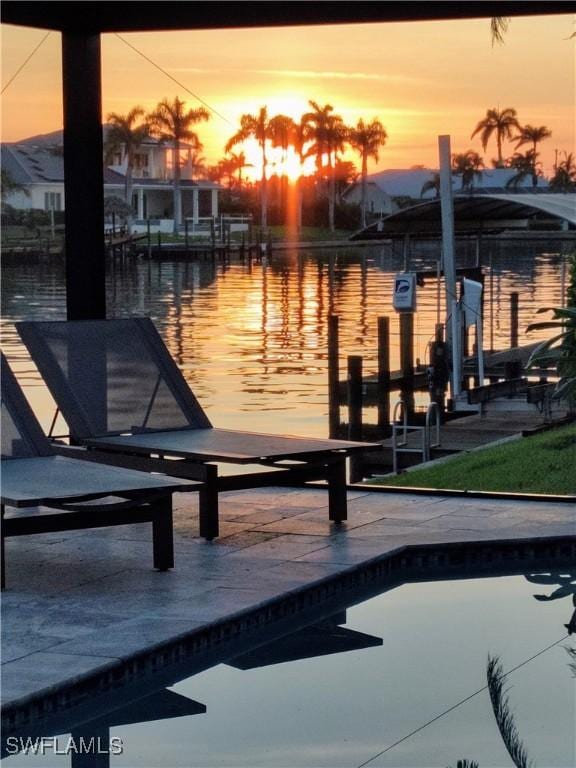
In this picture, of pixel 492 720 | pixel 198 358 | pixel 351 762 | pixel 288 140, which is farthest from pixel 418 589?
pixel 288 140

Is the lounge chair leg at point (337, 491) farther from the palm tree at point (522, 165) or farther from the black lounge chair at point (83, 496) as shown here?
the palm tree at point (522, 165)

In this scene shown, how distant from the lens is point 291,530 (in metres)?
6.09

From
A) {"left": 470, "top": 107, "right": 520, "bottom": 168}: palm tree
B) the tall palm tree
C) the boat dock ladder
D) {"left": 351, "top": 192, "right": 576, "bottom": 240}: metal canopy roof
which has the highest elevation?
{"left": 470, "top": 107, "right": 520, "bottom": 168}: palm tree

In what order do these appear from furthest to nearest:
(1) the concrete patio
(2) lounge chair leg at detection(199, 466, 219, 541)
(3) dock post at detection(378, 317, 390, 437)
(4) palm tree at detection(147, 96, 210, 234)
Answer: (4) palm tree at detection(147, 96, 210, 234) < (3) dock post at detection(378, 317, 390, 437) < (2) lounge chair leg at detection(199, 466, 219, 541) < (1) the concrete patio

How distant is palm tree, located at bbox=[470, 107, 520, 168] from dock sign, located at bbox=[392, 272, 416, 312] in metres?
34.5

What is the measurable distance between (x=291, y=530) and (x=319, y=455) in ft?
1.16

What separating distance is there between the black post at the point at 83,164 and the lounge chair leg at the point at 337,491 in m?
1.65

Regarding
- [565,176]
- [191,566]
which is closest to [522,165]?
[565,176]

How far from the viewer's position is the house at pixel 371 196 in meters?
46.8

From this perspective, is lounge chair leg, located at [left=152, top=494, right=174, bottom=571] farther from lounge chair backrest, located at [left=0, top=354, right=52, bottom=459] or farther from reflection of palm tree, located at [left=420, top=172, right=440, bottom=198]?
reflection of palm tree, located at [left=420, top=172, right=440, bottom=198]

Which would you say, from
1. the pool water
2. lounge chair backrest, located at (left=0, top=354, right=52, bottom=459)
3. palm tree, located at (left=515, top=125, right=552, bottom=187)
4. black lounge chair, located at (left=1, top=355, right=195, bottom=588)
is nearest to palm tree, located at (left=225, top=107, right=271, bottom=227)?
palm tree, located at (left=515, top=125, right=552, bottom=187)

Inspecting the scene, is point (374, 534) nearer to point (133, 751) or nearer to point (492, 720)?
point (492, 720)

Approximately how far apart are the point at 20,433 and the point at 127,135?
4604 cm

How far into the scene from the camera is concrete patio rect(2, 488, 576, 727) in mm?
4172
